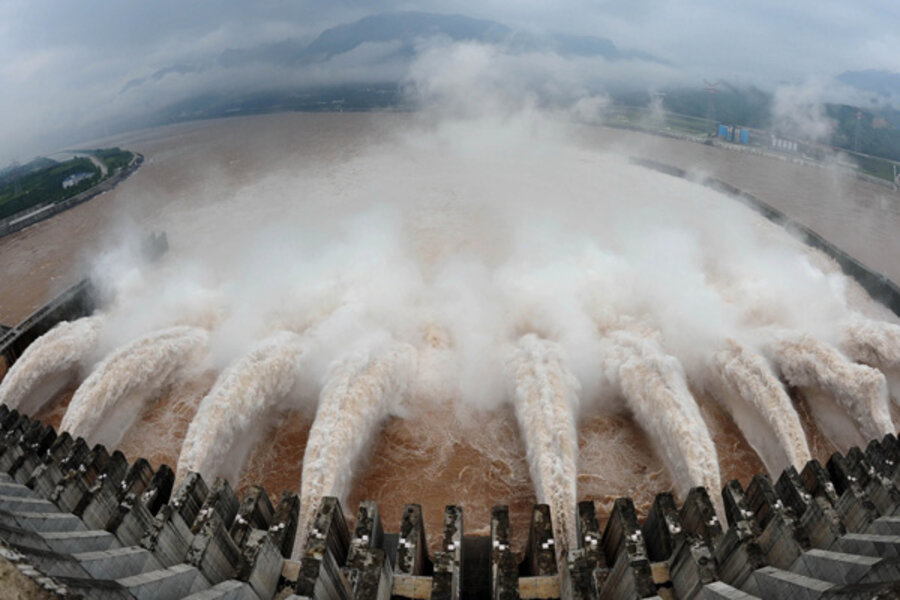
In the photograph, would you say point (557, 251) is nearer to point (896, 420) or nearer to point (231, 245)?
point (896, 420)

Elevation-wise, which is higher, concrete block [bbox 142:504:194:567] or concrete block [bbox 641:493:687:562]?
concrete block [bbox 142:504:194:567]

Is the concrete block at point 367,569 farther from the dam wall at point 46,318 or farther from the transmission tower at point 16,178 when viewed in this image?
the transmission tower at point 16,178

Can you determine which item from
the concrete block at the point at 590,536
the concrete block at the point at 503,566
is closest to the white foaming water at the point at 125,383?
the concrete block at the point at 503,566

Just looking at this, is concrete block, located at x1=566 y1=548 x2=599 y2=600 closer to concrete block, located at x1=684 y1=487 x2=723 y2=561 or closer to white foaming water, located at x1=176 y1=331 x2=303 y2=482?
concrete block, located at x1=684 y1=487 x2=723 y2=561

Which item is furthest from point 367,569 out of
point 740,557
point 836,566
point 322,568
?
point 836,566

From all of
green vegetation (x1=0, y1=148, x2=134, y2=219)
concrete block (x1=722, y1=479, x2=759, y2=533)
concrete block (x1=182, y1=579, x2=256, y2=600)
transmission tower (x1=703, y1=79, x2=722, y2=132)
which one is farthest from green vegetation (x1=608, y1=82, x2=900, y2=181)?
green vegetation (x1=0, y1=148, x2=134, y2=219)

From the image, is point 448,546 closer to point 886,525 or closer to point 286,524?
point 286,524
